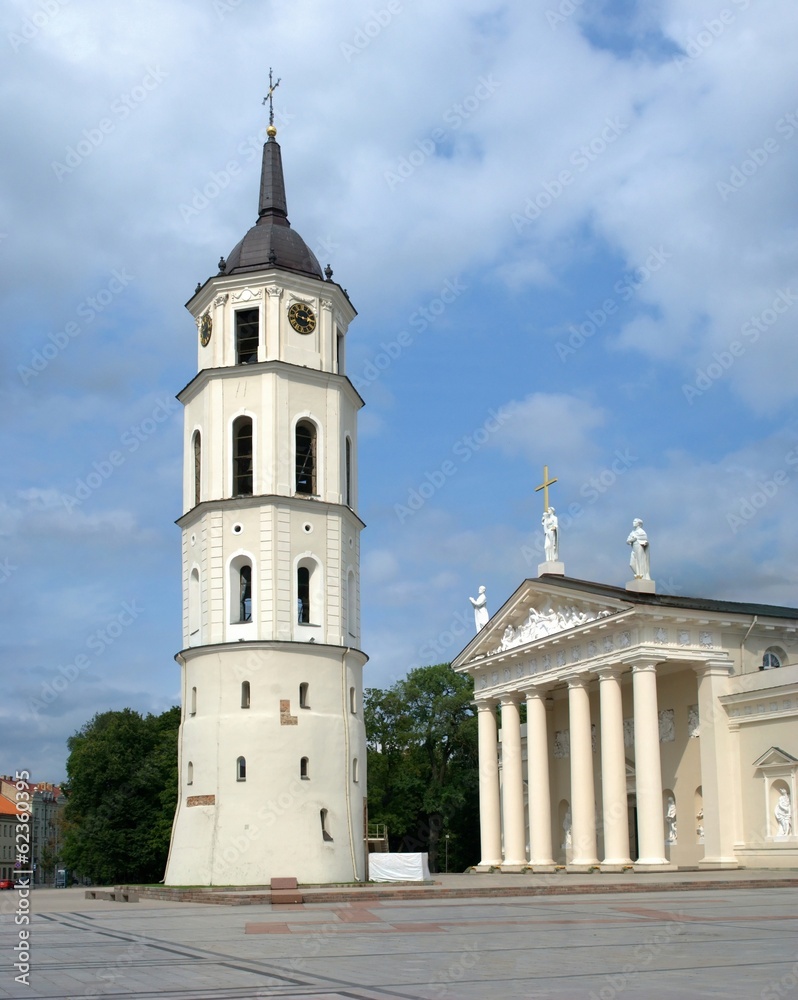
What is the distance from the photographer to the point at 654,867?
3975 cm

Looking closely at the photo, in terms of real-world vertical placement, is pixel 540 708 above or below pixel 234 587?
below

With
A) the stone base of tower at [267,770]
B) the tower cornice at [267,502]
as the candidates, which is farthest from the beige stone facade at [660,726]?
the tower cornice at [267,502]

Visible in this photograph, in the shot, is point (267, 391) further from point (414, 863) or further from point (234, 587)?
point (414, 863)

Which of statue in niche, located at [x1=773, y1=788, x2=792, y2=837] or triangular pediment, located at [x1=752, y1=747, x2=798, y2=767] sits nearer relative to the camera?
triangular pediment, located at [x1=752, y1=747, x2=798, y2=767]

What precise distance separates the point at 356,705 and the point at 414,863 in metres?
7.11

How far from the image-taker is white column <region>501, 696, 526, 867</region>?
164 ft

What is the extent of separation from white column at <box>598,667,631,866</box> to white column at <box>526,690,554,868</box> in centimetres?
552

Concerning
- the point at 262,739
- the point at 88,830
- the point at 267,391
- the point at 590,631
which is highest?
the point at 267,391

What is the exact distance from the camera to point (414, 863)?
36.4 m

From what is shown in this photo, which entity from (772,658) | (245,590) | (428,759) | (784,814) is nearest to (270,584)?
(245,590)

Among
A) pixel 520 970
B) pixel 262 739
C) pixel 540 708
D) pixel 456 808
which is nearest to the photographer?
pixel 520 970

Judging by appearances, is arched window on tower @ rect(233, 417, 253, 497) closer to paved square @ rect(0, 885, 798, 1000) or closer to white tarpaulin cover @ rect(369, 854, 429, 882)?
white tarpaulin cover @ rect(369, 854, 429, 882)

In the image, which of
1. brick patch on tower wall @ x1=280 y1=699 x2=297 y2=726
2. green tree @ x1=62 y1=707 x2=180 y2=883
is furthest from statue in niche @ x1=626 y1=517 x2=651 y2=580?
green tree @ x1=62 y1=707 x2=180 y2=883

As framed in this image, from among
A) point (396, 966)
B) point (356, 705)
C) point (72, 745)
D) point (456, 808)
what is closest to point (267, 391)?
point (356, 705)
